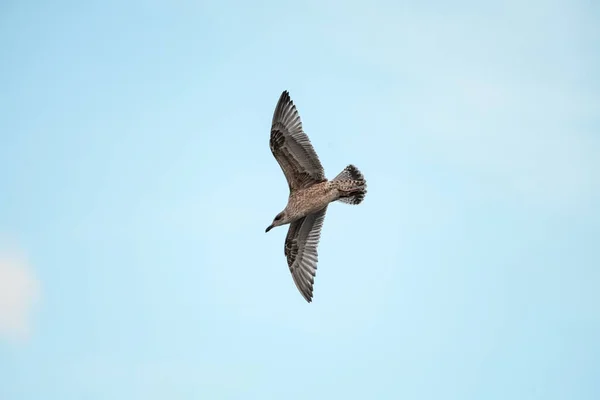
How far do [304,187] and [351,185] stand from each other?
1.27m

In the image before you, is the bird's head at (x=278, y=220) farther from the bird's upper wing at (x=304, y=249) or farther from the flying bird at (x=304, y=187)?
the bird's upper wing at (x=304, y=249)

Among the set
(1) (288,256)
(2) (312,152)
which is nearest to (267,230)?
(1) (288,256)

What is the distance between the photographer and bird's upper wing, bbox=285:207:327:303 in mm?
23609

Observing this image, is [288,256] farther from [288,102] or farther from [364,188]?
[288,102]

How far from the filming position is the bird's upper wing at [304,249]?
930 inches

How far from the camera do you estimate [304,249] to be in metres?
23.9

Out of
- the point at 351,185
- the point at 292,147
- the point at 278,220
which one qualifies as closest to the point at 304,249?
the point at 278,220

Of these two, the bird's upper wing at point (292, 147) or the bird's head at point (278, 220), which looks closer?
the bird's upper wing at point (292, 147)

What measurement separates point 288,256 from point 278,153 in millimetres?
3407

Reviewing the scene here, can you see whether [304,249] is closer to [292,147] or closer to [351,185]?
[351,185]

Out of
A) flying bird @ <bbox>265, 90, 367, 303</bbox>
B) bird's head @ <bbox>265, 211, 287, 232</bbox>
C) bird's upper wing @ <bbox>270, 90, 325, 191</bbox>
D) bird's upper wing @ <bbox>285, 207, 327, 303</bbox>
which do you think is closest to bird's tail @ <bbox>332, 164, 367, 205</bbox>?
flying bird @ <bbox>265, 90, 367, 303</bbox>

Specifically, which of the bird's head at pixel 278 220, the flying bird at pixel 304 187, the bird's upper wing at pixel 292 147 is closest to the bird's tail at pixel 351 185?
the flying bird at pixel 304 187

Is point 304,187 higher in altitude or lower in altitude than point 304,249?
higher

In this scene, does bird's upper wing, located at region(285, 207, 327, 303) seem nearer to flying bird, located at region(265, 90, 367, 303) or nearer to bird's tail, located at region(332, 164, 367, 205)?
flying bird, located at region(265, 90, 367, 303)
